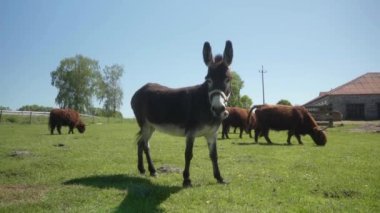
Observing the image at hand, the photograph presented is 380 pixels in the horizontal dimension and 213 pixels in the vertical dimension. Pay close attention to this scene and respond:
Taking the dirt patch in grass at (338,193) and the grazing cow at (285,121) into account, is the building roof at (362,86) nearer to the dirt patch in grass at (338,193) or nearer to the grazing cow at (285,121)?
the grazing cow at (285,121)

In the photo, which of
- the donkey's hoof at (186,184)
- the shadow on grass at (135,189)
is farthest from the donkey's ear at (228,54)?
the shadow on grass at (135,189)

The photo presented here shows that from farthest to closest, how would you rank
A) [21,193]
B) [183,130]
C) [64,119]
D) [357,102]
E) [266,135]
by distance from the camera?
1. [357,102]
2. [64,119]
3. [266,135]
4. [183,130]
5. [21,193]

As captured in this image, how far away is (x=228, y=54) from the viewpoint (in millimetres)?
8188

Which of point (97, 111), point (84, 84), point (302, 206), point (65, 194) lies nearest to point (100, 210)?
point (65, 194)

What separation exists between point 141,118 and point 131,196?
3.27 metres

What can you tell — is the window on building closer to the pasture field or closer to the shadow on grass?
the pasture field

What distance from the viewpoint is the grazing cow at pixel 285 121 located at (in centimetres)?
2103

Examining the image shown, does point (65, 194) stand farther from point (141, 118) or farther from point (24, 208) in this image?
point (141, 118)

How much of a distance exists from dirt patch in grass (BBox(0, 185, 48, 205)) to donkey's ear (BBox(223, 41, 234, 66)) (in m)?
4.80

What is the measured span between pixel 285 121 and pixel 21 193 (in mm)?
A: 16344

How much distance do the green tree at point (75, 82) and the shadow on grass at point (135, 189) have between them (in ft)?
309

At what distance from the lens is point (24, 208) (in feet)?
21.8

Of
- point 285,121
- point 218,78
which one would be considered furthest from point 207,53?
point 285,121

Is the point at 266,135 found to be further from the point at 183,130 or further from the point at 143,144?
the point at 183,130
